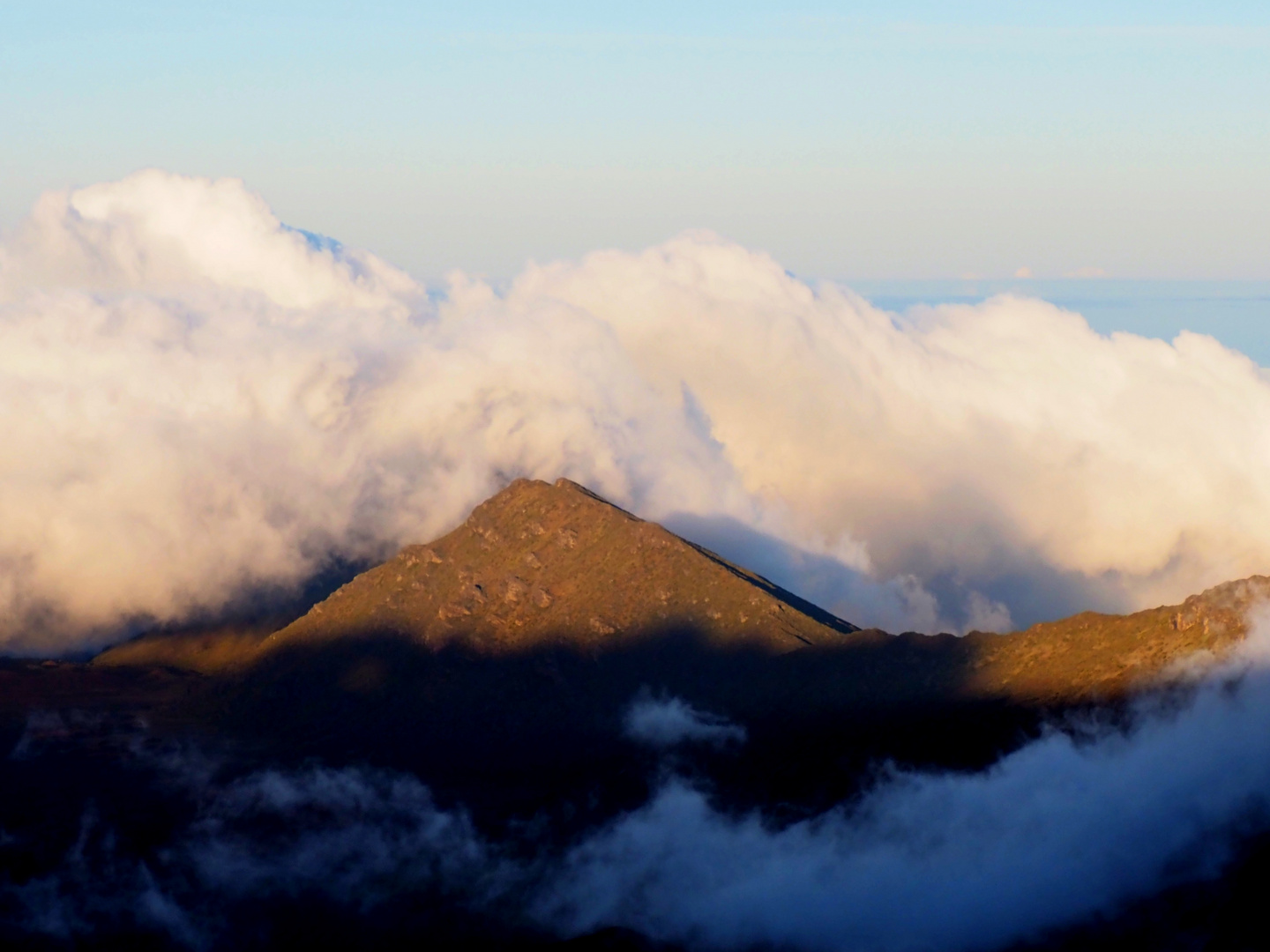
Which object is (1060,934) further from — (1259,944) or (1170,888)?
(1259,944)

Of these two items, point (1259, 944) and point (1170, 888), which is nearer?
point (1259, 944)

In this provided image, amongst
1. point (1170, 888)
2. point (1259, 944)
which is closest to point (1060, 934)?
point (1170, 888)

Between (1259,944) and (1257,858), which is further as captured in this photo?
(1257,858)

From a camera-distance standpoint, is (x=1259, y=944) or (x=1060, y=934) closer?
(x=1259, y=944)
